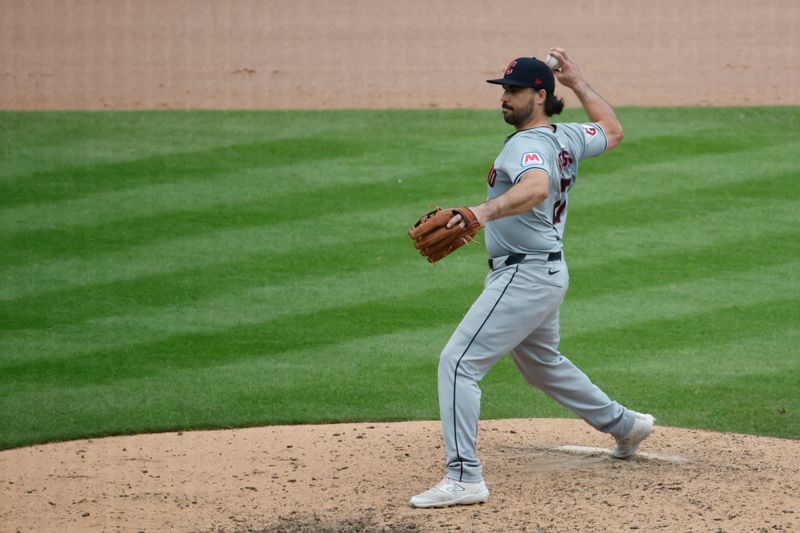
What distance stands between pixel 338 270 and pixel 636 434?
13.7 ft

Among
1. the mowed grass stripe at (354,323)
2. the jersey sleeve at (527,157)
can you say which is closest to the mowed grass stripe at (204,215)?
the mowed grass stripe at (354,323)

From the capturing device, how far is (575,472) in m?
5.67

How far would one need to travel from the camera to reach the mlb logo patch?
5145mm

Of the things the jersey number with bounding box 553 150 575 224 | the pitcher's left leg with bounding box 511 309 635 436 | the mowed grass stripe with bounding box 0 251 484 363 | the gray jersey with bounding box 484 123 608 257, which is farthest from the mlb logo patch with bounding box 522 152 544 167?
the mowed grass stripe with bounding box 0 251 484 363

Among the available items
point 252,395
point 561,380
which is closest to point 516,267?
point 561,380

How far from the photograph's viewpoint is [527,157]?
17.0 feet

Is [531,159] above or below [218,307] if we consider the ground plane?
above

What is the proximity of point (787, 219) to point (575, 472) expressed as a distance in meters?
5.71

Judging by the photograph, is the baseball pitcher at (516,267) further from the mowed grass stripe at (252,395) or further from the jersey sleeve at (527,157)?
the mowed grass stripe at (252,395)

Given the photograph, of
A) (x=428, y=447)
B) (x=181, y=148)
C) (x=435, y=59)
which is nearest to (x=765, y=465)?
(x=428, y=447)

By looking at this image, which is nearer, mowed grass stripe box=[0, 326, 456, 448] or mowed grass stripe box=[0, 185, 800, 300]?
mowed grass stripe box=[0, 326, 456, 448]

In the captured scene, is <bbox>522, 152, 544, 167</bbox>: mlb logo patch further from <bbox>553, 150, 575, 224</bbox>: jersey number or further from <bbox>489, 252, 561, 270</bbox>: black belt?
<bbox>489, 252, 561, 270</bbox>: black belt

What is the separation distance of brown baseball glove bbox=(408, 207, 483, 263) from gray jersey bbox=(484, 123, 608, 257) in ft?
0.99

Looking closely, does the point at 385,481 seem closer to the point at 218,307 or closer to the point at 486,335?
the point at 486,335
